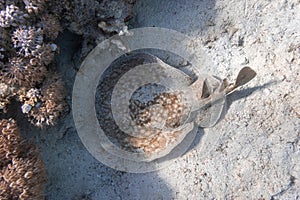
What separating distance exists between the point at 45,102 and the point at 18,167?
669 mm

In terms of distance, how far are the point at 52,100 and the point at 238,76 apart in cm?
190

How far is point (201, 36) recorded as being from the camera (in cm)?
387

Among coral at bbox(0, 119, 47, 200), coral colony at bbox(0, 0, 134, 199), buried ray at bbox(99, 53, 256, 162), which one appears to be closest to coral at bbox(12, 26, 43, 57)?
coral colony at bbox(0, 0, 134, 199)

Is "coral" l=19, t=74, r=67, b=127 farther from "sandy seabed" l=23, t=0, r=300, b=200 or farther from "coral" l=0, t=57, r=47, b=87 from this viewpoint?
"sandy seabed" l=23, t=0, r=300, b=200

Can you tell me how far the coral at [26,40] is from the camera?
3.23 meters

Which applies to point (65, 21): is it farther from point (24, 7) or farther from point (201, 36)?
point (201, 36)

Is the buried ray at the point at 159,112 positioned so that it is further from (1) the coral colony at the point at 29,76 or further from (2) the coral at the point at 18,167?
(2) the coral at the point at 18,167

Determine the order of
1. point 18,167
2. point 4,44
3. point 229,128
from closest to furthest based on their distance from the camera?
point 18,167 < point 4,44 < point 229,128

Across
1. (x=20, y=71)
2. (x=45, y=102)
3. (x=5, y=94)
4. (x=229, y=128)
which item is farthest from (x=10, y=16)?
(x=229, y=128)

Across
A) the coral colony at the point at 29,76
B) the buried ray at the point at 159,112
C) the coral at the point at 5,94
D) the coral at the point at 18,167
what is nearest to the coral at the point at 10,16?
the coral colony at the point at 29,76

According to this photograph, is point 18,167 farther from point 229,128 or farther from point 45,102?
point 229,128

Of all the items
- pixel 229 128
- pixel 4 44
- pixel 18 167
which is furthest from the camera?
pixel 229 128

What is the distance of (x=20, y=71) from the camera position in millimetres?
3244

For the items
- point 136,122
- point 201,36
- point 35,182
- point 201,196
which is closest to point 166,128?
point 136,122
